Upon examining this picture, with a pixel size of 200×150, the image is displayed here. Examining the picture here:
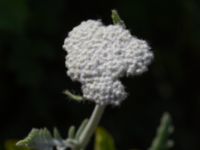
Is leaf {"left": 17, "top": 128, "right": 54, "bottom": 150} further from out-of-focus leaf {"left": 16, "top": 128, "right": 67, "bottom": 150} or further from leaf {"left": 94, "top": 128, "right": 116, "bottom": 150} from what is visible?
leaf {"left": 94, "top": 128, "right": 116, "bottom": 150}

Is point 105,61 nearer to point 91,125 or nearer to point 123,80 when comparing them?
point 91,125

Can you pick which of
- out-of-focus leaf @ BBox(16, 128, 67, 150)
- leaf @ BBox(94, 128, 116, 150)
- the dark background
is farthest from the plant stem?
the dark background

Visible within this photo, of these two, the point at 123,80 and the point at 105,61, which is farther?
the point at 123,80

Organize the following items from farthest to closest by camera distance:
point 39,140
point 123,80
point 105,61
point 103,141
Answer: point 123,80 < point 103,141 < point 39,140 < point 105,61

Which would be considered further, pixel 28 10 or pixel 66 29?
pixel 66 29

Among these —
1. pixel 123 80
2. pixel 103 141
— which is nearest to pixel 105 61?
pixel 103 141

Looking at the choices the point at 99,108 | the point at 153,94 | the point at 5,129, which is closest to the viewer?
the point at 99,108

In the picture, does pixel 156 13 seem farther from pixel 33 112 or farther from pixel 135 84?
pixel 33 112

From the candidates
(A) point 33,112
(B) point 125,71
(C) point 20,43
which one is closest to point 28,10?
(C) point 20,43
